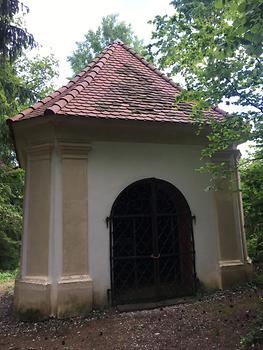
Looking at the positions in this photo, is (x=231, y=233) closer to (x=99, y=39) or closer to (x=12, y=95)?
(x=12, y=95)

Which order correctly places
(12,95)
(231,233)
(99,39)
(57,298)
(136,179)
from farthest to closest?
(99,39) → (12,95) → (231,233) → (136,179) → (57,298)

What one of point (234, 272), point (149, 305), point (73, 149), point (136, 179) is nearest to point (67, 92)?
point (73, 149)

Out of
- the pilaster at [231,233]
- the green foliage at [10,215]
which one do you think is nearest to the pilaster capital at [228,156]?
the pilaster at [231,233]

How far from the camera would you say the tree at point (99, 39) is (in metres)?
24.1

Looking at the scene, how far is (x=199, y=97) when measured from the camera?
542cm

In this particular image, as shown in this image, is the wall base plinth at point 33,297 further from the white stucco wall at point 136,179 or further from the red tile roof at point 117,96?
the red tile roof at point 117,96

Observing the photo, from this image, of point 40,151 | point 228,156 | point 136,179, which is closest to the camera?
point 40,151

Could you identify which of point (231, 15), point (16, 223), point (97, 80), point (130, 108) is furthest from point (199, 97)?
point (16, 223)

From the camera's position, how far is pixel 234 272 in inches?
288

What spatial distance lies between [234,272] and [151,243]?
69.5 inches

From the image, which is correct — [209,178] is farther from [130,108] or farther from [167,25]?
[167,25]

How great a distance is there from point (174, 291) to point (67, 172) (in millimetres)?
3056

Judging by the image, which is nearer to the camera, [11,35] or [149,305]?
[149,305]

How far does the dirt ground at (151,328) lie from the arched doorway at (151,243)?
0.63 m
